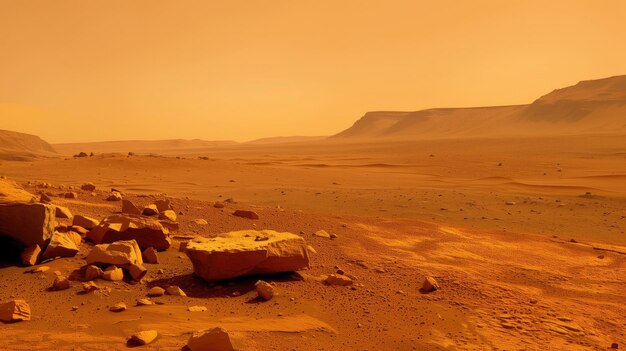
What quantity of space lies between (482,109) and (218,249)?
333 feet

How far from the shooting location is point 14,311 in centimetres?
332

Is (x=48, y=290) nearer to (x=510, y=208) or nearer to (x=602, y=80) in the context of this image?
(x=510, y=208)

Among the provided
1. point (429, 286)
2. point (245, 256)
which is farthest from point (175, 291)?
point (429, 286)

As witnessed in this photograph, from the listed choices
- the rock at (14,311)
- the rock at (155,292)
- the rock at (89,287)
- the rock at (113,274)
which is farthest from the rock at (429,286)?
the rock at (14,311)

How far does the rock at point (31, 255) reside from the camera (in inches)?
168

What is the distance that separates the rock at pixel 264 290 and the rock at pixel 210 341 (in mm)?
1075

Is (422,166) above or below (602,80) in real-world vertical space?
below

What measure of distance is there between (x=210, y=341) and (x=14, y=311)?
1452 millimetres

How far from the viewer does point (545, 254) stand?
639cm

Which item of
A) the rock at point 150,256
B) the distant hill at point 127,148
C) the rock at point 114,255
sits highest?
the distant hill at point 127,148

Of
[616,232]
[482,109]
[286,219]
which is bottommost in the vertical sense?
[616,232]

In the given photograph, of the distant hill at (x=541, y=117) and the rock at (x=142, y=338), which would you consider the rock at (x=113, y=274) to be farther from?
the distant hill at (x=541, y=117)

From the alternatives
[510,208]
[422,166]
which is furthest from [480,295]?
[422,166]

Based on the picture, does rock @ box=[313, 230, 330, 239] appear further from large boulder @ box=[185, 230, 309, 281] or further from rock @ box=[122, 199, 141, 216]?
rock @ box=[122, 199, 141, 216]
